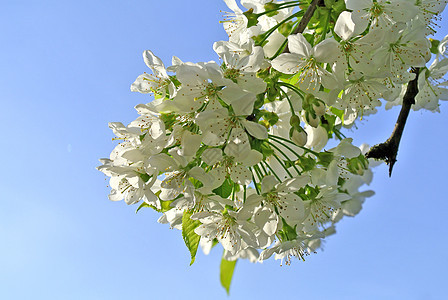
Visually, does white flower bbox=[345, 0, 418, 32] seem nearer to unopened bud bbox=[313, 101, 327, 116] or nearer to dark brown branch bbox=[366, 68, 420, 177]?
unopened bud bbox=[313, 101, 327, 116]

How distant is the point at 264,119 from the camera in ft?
8.41

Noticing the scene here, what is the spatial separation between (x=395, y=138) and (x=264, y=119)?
1288 millimetres

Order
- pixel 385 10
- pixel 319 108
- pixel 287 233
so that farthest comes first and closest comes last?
pixel 287 233, pixel 385 10, pixel 319 108

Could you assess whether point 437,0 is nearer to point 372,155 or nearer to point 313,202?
point 372,155

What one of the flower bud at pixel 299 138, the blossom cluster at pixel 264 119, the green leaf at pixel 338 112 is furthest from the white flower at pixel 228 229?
the green leaf at pixel 338 112

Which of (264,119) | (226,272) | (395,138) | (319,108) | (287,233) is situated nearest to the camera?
(319,108)

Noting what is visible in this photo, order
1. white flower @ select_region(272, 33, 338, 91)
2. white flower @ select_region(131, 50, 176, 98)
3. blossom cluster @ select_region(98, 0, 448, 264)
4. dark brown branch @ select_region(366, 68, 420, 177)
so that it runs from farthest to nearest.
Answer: dark brown branch @ select_region(366, 68, 420, 177), white flower @ select_region(131, 50, 176, 98), white flower @ select_region(272, 33, 338, 91), blossom cluster @ select_region(98, 0, 448, 264)

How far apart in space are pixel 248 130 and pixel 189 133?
28 centimetres

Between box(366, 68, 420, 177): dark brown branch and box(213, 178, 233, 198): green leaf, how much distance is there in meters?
1.30

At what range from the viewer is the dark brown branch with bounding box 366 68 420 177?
3.29 metres

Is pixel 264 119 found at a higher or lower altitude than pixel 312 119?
higher

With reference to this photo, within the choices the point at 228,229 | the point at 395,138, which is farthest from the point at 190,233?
the point at 395,138

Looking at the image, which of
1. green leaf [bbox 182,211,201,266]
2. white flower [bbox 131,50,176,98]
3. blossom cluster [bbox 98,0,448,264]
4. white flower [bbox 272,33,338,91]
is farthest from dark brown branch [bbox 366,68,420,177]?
white flower [bbox 131,50,176,98]

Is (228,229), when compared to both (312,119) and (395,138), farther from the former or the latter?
(395,138)
